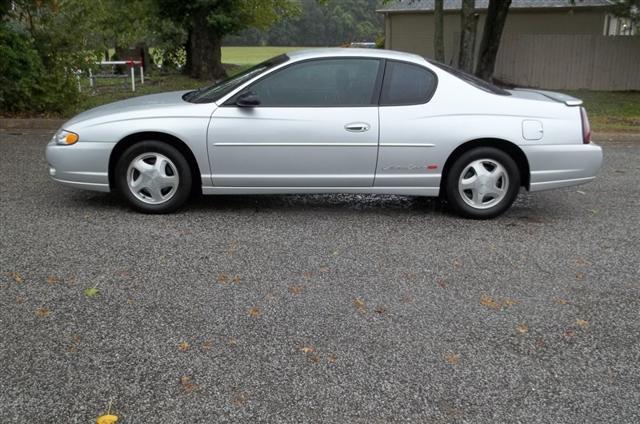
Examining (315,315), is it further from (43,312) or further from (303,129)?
(303,129)

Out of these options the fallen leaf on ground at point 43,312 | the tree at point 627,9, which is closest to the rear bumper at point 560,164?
the fallen leaf on ground at point 43,312

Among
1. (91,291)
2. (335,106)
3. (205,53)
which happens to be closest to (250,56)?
(205,53)

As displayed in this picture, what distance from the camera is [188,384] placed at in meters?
3.21

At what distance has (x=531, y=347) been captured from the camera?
3.68m

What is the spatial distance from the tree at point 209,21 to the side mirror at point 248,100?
14309mm

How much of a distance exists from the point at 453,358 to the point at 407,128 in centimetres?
283

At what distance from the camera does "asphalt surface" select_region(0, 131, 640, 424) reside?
312 cm

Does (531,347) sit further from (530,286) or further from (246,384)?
(246,384)

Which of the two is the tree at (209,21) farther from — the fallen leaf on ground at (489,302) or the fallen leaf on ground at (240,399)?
the fallen leaf on ground at (240,399)

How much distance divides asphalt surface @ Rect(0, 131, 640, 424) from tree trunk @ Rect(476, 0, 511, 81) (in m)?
10.7

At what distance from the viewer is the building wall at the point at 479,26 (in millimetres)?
23031

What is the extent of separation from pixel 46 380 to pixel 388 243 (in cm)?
298

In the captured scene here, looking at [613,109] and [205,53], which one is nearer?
[613,109]

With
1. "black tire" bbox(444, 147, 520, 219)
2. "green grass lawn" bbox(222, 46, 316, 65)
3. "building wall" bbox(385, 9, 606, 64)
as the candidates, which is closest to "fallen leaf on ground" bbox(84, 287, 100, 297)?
"black tire" bbox(444, 147, 520, 219)
